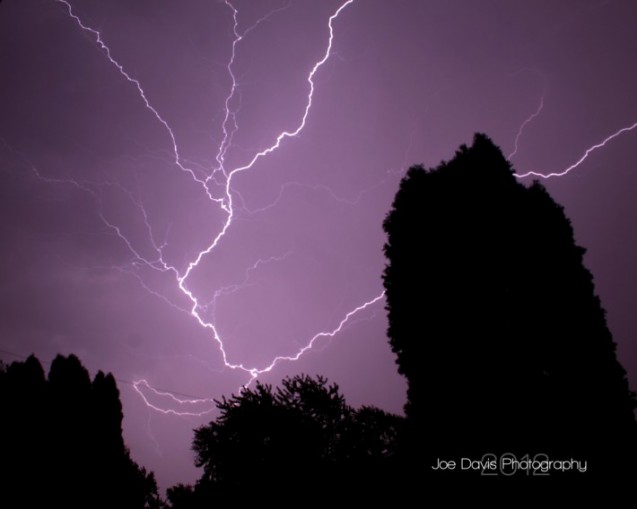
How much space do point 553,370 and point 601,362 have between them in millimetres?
1045

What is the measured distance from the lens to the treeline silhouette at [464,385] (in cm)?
238

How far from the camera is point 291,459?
2.27 metres

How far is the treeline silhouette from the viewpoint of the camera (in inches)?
93.6

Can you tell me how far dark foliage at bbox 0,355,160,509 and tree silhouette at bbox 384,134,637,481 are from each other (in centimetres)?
916

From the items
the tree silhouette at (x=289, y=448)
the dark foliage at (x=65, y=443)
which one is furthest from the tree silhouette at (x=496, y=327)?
the dark foliage at (x=65, y=443)

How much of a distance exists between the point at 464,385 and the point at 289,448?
2.74m

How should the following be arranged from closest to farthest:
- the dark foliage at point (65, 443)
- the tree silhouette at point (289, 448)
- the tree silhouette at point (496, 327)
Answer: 1. the tree silhouette at point (289, 448)
2. the tree silhouette at point (496, 327)
3. the dark foliage at point (65, 443)

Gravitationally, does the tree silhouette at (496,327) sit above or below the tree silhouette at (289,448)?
above

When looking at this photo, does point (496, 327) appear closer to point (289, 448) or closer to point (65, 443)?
point (289, 448)

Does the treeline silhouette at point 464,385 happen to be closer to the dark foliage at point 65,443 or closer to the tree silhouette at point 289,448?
the tree silhouette at point 289,448

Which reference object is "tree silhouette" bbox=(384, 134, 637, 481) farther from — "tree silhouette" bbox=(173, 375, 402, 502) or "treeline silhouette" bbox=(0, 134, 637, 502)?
"tree silhouette" bbox=(173, 375, 402, 502)

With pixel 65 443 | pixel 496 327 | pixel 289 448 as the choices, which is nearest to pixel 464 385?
pixel 496 327

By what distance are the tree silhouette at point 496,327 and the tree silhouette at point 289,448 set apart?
49 centimetres

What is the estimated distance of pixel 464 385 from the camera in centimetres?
412
